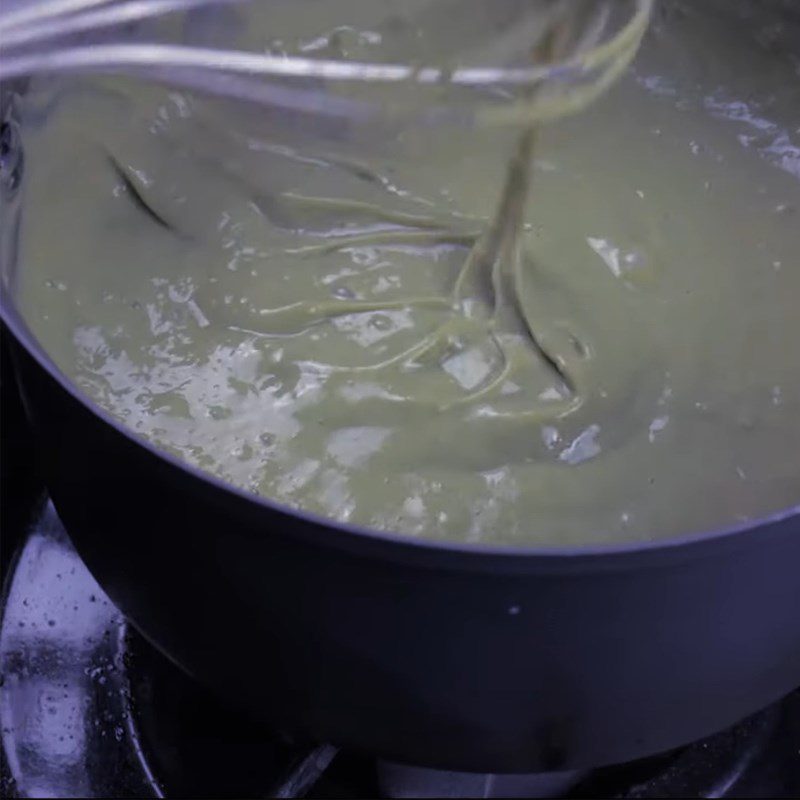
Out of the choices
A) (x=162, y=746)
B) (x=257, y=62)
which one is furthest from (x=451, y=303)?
(x=162, y=746)

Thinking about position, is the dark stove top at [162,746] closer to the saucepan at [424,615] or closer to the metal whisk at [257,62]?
the saucepan at [424,615]

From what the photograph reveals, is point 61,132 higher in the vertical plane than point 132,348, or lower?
higher

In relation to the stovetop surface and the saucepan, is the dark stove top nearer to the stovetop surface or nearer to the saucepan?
the stovetop surface

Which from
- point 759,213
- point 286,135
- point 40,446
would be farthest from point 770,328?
point 40,446

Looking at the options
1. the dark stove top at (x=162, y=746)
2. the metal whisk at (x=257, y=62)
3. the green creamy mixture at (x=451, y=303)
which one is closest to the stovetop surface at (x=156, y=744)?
the dark stove top at (x=162, y=746)

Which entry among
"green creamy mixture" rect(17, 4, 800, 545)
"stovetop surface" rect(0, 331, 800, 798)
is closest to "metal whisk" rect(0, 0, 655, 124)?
"green creamy mixture" rect(17, 4, 800, 545)

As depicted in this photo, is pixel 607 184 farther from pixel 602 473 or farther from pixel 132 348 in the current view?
pixel 132 348

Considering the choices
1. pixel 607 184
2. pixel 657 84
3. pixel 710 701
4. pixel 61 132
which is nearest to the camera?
pixel 710 701
